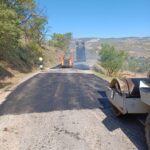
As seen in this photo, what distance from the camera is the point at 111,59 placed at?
2621 inches

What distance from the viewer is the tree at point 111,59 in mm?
54344

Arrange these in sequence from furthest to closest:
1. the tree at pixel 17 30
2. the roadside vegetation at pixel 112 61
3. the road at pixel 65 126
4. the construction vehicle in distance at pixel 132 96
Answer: the roadside vegetation at pixel 112 61 < the tree at pixel 17 30 < the construction vehicle in distance at pixel 132 96 < the road at pixel 65 126

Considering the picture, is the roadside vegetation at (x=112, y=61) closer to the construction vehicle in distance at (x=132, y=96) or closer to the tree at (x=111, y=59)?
the tree at (x=111, y=59)

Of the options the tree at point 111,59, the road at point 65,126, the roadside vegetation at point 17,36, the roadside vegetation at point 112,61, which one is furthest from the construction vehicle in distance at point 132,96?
the roadside vegetation at point 112,61

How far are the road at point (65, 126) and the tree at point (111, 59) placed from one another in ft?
121

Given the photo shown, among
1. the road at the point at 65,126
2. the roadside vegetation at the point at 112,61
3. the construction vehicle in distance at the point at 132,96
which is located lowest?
Answer: the roadside vegetation at the point at 112,61

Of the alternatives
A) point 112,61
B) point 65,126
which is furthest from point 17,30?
point 112,61

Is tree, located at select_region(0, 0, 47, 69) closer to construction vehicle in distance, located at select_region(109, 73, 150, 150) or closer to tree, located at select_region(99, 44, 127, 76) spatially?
construction vehicle in distance, located at select_region(109, 73, 150, 150)

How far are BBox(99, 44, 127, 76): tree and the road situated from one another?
121ft

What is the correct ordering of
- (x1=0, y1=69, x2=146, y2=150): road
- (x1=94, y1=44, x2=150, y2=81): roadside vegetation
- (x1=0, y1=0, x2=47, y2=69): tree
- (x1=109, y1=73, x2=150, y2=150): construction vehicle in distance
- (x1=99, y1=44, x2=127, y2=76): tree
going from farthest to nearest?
(x1=99, y1=44, x2=127, y2=76): tree
(x1=94, y1=44, x2=150, y2=81): roadside vegetation
(x1=0, y1=0, x2=47, y2=69): tree
(x1=109, y1=73, x2=150, y2=150): construction vehicle in distance
(x1=0, y1=69, x2=146, y2=150): road

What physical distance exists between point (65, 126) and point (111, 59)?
5897 centimetres

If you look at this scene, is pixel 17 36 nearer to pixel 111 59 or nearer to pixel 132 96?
pixel 132 96

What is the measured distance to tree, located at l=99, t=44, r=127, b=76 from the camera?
2140 inches

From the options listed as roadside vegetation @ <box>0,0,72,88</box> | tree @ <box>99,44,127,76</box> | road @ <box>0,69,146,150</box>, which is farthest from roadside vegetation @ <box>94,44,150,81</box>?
road @ <box>0,69,146,150</box>
